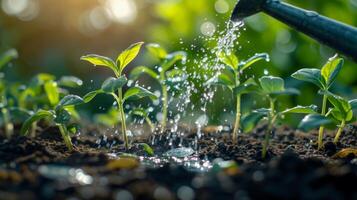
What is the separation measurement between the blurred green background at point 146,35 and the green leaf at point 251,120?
2.75 feet

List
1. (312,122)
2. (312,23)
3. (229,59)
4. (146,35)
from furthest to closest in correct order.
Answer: (146,35) < (229,59) < (312,23) < (312,122)

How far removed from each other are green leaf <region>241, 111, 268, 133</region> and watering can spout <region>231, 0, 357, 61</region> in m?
0.37

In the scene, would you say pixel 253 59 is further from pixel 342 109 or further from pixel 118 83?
pixel 118 83

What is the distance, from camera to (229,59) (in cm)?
256

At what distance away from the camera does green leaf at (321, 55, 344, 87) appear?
244 centimetres

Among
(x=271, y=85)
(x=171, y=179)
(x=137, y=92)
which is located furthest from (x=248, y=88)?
(x=171, y=179)

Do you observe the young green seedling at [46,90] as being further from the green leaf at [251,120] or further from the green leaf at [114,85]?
the green leaf at [251,120]

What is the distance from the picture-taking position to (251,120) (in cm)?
219

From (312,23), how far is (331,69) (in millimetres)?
250

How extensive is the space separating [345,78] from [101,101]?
2.43m

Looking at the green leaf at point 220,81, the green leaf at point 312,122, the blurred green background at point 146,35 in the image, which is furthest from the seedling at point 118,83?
the green leaf at point 312,122

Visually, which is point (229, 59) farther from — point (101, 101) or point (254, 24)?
point (101, 101)

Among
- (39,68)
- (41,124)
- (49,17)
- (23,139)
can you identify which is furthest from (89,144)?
(49,17)

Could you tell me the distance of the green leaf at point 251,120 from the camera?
2.15m
